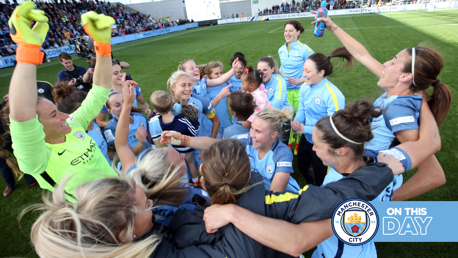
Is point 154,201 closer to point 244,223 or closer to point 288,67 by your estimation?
point 244,223

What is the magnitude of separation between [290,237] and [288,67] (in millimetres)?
4139

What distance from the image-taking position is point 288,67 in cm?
462

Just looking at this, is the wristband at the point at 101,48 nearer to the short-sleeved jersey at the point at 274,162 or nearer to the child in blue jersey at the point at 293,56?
the short-sleeved jersey at the point at 274,162

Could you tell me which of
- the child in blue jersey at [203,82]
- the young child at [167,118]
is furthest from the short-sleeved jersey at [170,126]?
the child in blue jersey at [203,82]

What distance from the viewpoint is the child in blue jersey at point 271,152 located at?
1.96 metres

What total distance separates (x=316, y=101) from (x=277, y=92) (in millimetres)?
879

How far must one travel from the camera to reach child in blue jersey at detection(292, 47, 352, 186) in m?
2.60

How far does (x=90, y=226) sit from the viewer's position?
94cm

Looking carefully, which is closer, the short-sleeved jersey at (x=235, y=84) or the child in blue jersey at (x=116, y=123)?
the child in blue jersey at (x=116, y=123)

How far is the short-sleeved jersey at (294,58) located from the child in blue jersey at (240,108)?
228 cm

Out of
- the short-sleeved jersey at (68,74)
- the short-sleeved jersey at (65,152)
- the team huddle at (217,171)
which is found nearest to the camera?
the team huddle at (217,171)

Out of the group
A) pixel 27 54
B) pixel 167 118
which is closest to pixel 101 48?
pixel 27 54

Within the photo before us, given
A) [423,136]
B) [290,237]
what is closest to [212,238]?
[290,237]

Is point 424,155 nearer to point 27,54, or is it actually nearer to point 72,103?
point 27,54
